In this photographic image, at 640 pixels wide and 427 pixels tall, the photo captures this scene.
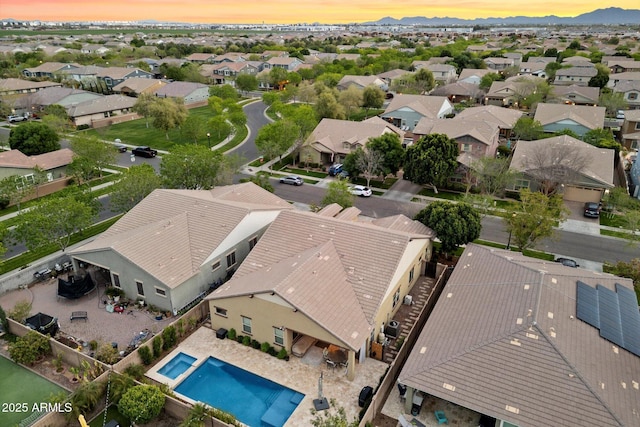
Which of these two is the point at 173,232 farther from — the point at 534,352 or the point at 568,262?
the point at 568,262

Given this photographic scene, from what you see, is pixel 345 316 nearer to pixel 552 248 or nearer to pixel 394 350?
pixel 394 350

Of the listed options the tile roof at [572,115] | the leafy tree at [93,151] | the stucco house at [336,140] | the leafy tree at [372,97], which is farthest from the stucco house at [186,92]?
the tile roof at [572,115]

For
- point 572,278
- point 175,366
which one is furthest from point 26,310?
point 572,278

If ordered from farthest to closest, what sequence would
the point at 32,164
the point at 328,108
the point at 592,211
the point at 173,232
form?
the point at 328,108
the point at 32,164
the point at 592,211
the point at 173,232

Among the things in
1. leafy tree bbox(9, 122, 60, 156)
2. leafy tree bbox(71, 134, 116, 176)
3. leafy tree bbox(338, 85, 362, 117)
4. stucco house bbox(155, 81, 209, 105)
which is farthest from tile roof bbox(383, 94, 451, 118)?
leafy tree bbox(9, 122, 60, 156)

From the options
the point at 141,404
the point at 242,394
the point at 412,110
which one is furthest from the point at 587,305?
the point at 412,110

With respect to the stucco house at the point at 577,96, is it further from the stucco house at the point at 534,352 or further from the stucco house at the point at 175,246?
the stucco house at the point at 175,246
